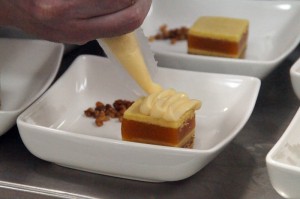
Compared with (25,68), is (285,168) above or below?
above

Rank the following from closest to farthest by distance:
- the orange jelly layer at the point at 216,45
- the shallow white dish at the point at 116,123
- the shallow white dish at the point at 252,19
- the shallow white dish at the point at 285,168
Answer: the shallow white dish at the point at 285,168
the shallow white dish at the point at 116,123
the orange jelly layer at the point at 216,45
the shallow white dish at the point at 252,19

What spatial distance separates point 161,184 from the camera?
0.89 m

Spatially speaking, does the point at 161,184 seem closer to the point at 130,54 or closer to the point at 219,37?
the point at 130,54

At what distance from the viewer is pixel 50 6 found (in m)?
0.84

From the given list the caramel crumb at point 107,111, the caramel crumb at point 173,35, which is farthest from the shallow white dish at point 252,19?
the caramel crumb at point 107,111

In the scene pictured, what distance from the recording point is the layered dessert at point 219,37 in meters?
1.20

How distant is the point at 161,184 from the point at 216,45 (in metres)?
0.40

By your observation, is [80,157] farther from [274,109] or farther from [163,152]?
[274,109]

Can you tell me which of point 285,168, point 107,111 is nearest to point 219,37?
point 107,111

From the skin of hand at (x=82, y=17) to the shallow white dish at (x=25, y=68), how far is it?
0.22 m

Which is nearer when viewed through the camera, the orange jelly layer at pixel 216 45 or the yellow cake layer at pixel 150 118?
the yellow cake layer at pixel 150 118

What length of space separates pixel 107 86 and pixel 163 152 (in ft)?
1.11

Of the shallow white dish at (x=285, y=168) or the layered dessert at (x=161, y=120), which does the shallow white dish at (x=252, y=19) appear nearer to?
the layered dessert at (x=161, y=120)

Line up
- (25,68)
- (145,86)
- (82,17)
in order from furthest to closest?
(25,68)
(145,86)
(82,17)
